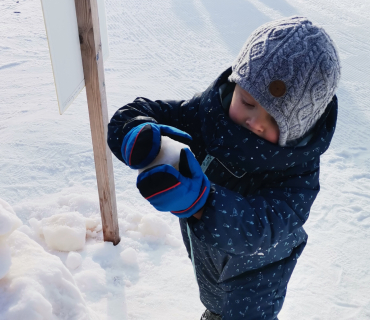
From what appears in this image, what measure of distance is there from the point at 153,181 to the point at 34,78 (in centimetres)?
363

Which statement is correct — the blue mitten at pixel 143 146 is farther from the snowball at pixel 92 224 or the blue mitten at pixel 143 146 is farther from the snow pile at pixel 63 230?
the snowball at pixel 92 224

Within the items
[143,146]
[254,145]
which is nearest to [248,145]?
[254,145]

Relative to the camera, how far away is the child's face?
1.12 m

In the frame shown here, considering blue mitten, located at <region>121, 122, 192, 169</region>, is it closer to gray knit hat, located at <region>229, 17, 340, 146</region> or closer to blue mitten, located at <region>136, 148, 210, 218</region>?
blue mitten, located at <region>136, 148, 210, 218</region>

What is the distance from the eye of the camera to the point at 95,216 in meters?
2.44

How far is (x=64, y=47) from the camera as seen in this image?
1.48 meters

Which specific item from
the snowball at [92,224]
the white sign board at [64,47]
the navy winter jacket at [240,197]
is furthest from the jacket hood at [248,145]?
the snowball at [92,224]

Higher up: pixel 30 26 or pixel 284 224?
pixel 284 224

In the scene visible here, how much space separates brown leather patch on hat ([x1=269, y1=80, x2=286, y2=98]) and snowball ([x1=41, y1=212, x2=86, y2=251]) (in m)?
1.51

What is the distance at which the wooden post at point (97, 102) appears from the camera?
5.22 ft

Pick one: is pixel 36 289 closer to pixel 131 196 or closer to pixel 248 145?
pixel 248 145

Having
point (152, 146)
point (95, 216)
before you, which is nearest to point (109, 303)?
point (95, 216)

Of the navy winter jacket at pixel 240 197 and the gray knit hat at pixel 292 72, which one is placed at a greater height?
the gray knit hat at pixel 292 72

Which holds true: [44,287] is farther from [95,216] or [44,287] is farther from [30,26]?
[30,26]
